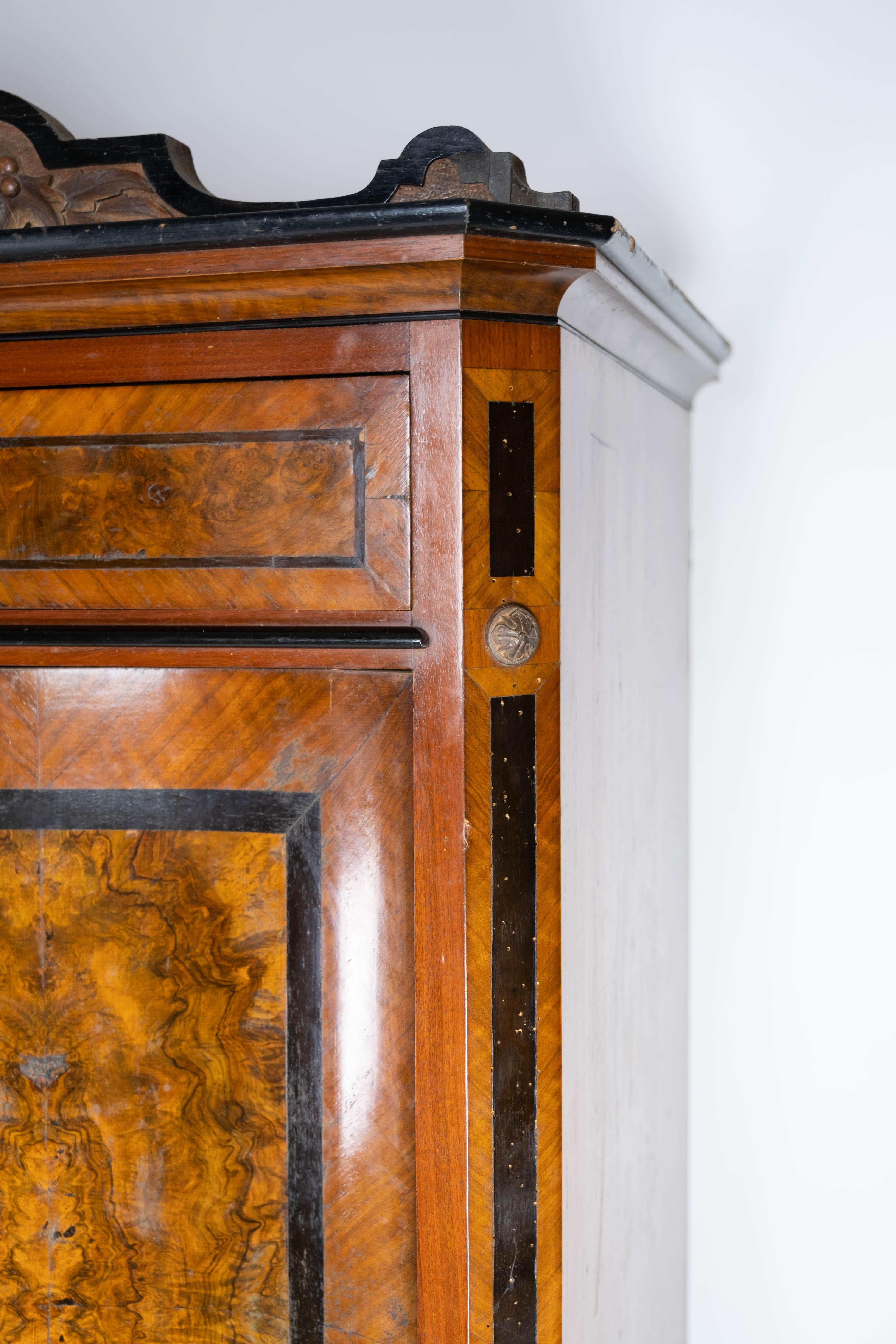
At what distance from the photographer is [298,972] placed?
730 millimetres

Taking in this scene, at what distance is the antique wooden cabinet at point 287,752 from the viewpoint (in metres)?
0.69

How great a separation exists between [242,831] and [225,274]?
35cm

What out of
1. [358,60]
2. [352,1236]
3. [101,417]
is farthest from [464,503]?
[358,60]

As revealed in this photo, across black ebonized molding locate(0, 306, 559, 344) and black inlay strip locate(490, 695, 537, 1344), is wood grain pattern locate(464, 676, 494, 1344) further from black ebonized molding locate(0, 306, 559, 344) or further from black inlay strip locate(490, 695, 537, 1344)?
black ebonized molding locate(0, 306, 559, 344)

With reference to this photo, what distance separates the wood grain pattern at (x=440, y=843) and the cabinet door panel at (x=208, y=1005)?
13 mm

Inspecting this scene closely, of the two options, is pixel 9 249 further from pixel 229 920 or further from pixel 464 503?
pixel 229 920

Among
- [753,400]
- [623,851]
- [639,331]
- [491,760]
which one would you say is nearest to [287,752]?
[491,760]

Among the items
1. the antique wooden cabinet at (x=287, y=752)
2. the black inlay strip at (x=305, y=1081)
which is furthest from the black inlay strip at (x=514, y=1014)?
the black inlay strip at (x=305, y=1081)

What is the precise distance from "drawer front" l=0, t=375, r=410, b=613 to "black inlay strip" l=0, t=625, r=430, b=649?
1 centimetres

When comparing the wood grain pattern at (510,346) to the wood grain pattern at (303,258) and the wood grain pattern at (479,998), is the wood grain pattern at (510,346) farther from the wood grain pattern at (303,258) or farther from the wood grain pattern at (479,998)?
the wood grain pattern at (479,998)

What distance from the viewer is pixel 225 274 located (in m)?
0.67

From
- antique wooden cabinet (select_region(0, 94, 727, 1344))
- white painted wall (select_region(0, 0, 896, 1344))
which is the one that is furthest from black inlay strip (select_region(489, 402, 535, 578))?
white painted wall (select_region(0, 0, 896, 1344))

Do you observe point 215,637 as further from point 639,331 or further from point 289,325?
point 639,331

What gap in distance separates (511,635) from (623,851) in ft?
1.10
